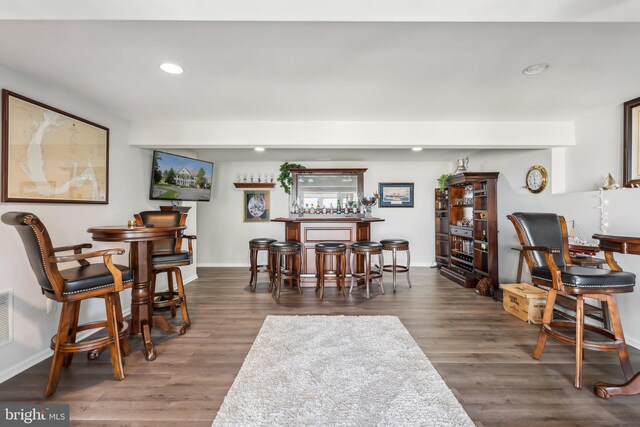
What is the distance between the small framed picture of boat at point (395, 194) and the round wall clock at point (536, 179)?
216 centimetres

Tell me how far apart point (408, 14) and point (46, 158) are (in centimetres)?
287

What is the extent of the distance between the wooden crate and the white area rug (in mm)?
1411

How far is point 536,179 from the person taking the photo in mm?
3883

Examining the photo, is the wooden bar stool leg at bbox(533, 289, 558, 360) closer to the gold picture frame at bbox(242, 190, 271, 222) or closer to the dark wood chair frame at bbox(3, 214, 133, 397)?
the dark wood chair frame at bbox(3, 214, 133, 397)

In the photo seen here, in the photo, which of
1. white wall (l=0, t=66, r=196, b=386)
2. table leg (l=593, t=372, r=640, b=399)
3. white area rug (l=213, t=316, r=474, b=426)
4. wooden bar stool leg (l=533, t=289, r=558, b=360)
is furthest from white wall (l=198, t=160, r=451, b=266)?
table leg (l=593, t=372, r=640, b=399)

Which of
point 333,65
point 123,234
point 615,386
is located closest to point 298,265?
point 123,234

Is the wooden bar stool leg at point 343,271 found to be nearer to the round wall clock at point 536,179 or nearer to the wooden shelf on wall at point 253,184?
the wooden shelf on wall at point 253,184

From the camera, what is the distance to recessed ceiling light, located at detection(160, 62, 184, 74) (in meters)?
2.08

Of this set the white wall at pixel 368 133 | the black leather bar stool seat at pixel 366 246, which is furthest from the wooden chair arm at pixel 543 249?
the black leather bar stool seat at pixel 366 246

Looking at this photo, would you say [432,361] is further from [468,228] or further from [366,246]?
[468,228]

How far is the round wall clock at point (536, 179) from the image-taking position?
3756 millimetres

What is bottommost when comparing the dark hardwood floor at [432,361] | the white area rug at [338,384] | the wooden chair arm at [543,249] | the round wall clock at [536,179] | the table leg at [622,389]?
the dark hardwood floor at [432,361]

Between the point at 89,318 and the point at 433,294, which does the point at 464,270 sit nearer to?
the point at 433,294

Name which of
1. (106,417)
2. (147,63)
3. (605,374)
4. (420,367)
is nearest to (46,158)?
(147,63)
